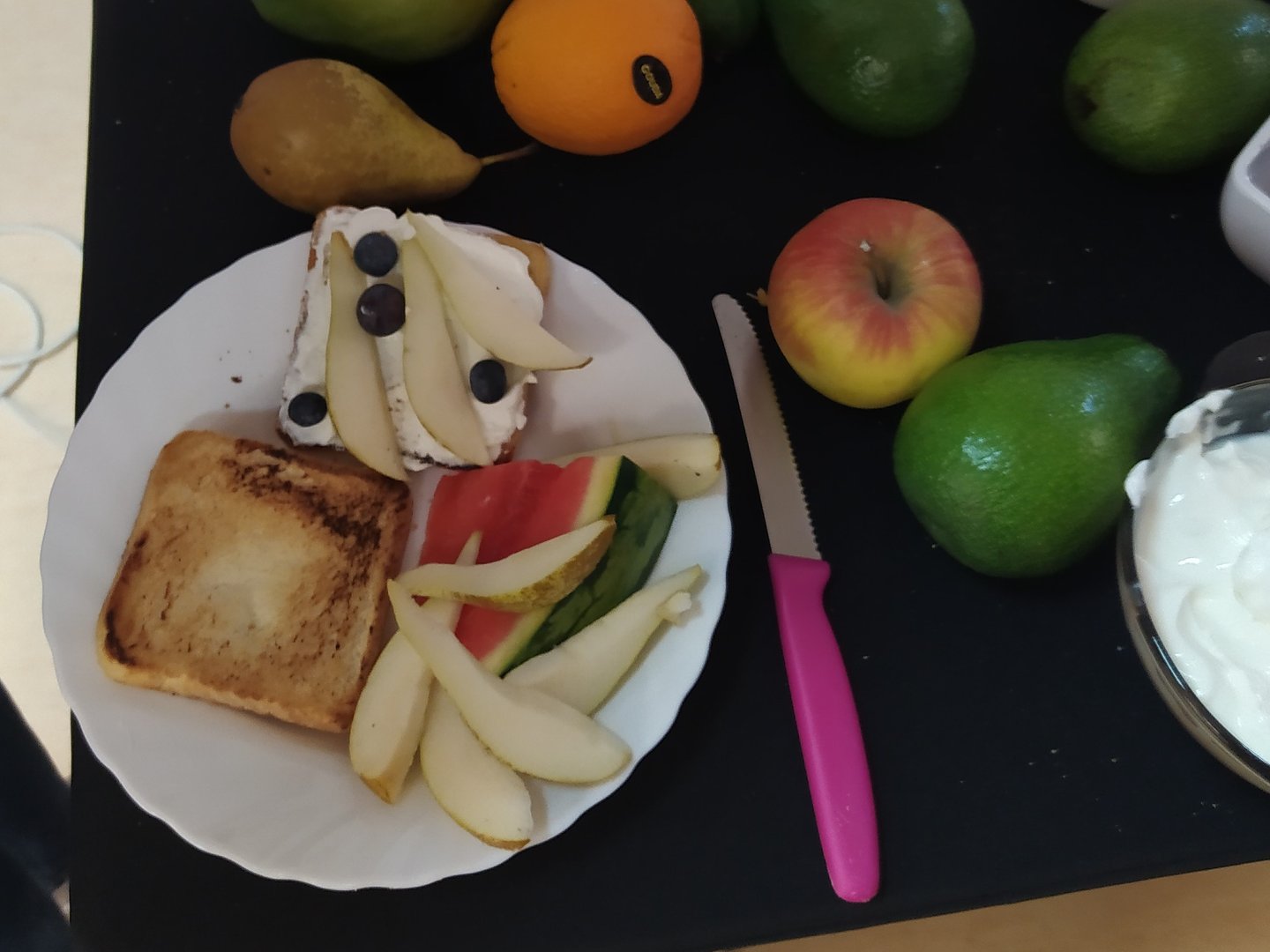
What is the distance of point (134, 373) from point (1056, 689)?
89cm

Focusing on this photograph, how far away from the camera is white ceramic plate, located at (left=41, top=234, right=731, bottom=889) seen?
720 mm

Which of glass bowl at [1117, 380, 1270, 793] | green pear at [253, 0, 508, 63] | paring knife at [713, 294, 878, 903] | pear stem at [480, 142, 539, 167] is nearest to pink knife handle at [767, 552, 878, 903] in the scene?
paring knife at [713, 294, 878, 903]

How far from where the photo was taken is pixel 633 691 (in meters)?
0.75

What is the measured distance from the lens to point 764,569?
2.81 feet

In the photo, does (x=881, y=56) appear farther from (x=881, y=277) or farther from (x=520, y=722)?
(x=520, y=722)

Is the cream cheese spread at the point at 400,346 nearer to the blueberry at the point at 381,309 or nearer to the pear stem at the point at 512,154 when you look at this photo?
the blueberry at the point at 381,309

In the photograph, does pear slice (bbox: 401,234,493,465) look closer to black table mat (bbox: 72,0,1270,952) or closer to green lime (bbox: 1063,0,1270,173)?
black table mat (bbox: 72,0,1270,952)

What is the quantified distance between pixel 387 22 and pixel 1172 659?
872 millimetres

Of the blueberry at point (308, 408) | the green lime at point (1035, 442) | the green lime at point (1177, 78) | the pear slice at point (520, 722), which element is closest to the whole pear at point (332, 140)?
the blueberry at point (308, 408)

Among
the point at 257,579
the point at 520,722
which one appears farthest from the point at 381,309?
the point at 520,722

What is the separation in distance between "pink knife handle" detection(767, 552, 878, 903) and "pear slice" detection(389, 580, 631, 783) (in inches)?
6.9

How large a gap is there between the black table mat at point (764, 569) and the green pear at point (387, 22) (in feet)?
0.25

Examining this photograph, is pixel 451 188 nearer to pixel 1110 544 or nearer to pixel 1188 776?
pixel 1110 544

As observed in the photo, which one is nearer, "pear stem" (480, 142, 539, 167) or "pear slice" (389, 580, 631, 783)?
"pear slice" (389, 580, 631, 783)
